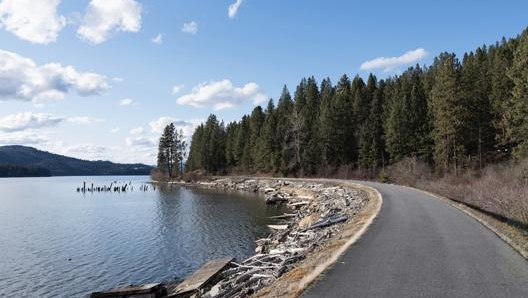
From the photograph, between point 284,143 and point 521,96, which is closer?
point 521,96

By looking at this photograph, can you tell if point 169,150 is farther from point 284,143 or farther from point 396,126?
point 396,126

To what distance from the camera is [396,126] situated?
221 feet

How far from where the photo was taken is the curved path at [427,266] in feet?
27.1

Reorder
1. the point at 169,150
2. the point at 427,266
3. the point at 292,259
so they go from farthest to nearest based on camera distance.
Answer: the point at 169,150 → the point at 292,259 → the point at 427,266

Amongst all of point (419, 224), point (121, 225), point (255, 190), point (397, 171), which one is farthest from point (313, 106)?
point (419, 224)

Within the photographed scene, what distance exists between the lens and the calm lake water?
71.9 ft

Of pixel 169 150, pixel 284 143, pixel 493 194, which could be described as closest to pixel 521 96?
pixel 493 194

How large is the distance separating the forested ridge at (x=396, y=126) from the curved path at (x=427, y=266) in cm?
2495

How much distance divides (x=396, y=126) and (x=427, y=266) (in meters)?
59.7

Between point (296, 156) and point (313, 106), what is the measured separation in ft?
69.6

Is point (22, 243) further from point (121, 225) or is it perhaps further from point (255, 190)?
point (255, 190)

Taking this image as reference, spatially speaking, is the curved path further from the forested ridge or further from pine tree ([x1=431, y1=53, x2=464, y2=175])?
pine tree ([x1=431, y1=53, x2=464, y2=175])

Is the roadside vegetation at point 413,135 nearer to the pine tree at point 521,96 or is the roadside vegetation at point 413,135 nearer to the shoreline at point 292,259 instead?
the pine tree at point 521,96

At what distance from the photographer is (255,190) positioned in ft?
259
